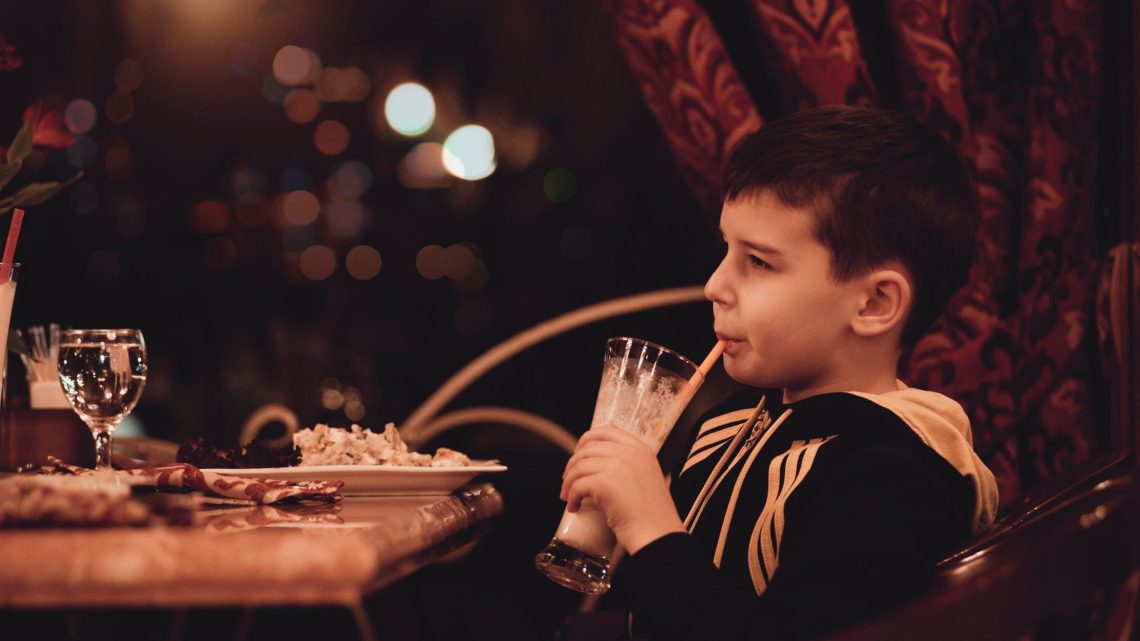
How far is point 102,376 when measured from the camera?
3.91ft

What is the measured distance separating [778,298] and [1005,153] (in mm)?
950

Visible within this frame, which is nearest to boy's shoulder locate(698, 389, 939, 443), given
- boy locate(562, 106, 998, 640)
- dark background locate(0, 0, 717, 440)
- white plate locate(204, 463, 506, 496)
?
boy locate(562, 106, 998, 640)

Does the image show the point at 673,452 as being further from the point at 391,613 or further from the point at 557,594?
the point at 391,613

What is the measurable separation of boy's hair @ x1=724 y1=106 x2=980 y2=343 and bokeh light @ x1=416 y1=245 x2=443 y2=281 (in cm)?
469

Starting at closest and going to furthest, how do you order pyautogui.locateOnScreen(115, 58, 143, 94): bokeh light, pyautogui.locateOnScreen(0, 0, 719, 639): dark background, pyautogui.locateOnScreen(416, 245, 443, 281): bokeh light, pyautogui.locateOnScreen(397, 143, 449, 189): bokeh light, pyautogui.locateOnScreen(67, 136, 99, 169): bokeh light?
pyautogui.locateOnScreen(0, 0, 719, 639): dark background < pyautogui.locateOnScreen(67, 136, 99, 169): bokeh light < pyautogui.locateOnScreen(115, 58, 143, 94): bokeh light < pyautogui.locateOnScreen(416, 245, 443, 281): bokeh light < pyautogui.locateOnScreen(397, 143, 449, 189): bokeh light

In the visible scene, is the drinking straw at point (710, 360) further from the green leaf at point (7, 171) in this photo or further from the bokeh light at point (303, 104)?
the bokeh light at point (303, 104)

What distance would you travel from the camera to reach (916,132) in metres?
1.17

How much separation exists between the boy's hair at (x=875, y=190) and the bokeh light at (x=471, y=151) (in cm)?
349

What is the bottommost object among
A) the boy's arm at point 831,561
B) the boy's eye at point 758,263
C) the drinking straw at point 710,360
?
the boy's arm at point 831,561

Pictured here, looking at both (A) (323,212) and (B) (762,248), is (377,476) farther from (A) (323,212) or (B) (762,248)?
→ (A) (323,212)

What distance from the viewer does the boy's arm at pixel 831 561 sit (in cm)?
87

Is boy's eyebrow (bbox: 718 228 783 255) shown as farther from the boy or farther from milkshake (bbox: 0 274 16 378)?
milkshake (bbox: 0 274 16 378)

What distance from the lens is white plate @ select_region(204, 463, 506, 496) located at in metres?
1.14

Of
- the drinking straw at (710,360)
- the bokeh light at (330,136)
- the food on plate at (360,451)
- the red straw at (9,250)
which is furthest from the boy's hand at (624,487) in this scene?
the bokeh light at (330,136)
